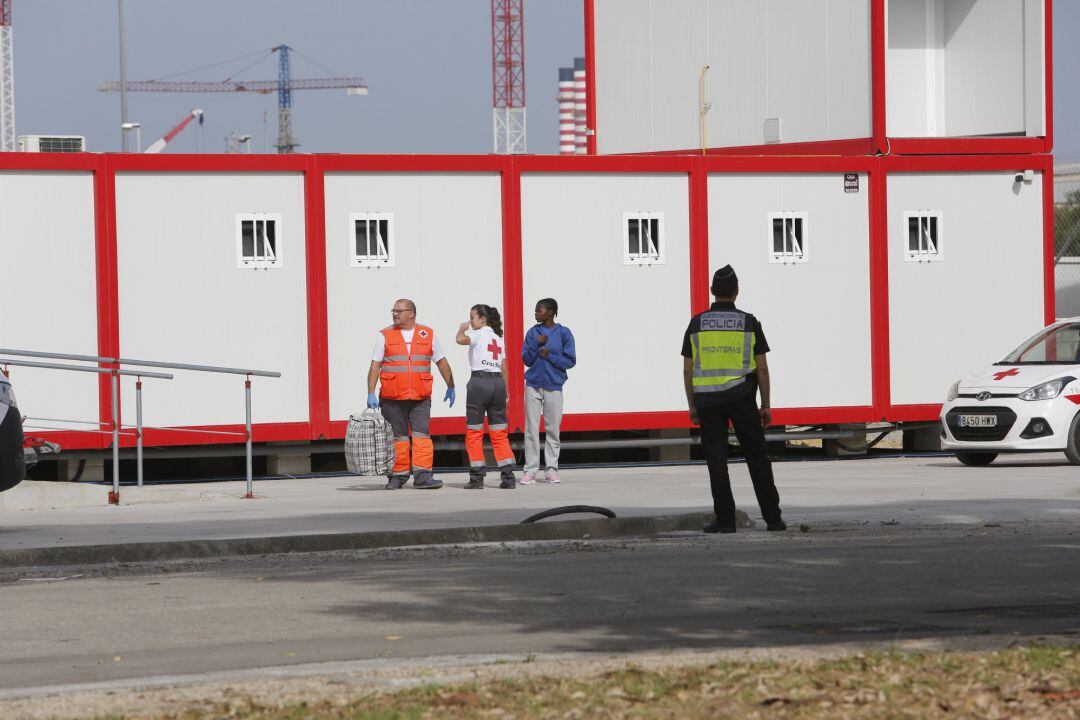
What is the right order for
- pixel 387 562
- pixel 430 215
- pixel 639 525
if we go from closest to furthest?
pixel 387 562, pixel 639 525, pixel 430 215

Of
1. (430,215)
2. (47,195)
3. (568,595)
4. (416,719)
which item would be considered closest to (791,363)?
(430,215)

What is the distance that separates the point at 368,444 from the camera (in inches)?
653

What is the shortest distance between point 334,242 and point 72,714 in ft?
41.7

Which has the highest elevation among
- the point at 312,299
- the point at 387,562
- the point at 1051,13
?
the point at 1051,13

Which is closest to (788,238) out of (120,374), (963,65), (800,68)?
(800,68)

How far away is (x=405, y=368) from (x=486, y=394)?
31.8 inches

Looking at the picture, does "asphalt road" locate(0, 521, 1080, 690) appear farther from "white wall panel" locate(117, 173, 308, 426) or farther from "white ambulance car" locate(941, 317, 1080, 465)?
"white wall panel" locate(117, 173, 308, 426)

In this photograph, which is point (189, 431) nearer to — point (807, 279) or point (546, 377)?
point (546, 377)

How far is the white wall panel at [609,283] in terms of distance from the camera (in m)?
18.7

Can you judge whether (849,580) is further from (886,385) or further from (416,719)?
(886,385)

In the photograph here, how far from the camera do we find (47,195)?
17234mm

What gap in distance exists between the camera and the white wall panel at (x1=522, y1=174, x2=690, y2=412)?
1872 cm

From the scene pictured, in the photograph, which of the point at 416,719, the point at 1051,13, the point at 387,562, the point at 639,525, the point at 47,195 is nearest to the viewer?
the point at 416,719

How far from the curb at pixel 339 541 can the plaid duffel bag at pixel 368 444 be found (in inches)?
208
